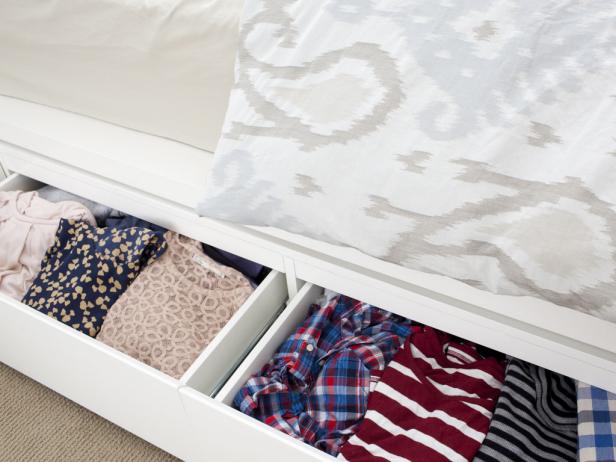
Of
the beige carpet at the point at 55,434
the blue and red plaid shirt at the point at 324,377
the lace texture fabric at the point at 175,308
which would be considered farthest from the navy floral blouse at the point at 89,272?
the blue and red plaid shirt at the point at 324,377

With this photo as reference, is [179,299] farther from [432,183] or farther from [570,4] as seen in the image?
[570,4]

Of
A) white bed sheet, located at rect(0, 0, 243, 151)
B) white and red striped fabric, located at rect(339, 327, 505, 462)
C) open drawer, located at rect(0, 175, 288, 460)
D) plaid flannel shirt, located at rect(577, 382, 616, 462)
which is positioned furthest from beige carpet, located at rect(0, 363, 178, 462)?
plaid flannel shirt, located at rect(577, 382, 616, 462)

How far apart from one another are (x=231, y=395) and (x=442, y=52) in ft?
1.89

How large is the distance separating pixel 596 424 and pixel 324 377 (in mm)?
396

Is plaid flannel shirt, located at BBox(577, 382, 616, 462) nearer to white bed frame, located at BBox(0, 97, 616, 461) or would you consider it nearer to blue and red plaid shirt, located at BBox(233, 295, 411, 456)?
white bed frame, located at BBox(0, 97, 616, 461)

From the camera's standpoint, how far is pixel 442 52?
707mm

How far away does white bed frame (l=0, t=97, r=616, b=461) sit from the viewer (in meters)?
0.82

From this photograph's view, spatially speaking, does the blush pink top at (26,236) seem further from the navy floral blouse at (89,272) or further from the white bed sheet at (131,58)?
the white bed sheet at (131,58)

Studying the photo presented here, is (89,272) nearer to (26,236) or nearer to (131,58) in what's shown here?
(26,236)

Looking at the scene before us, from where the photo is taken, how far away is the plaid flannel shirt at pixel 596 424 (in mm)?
759

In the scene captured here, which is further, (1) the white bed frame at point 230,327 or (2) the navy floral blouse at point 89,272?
(2) the navy floral blouse at point 89,272

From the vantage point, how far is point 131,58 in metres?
1.05

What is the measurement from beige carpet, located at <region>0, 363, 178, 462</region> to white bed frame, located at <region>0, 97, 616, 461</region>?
6 cm

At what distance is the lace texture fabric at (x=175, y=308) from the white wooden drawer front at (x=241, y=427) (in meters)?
0.11
